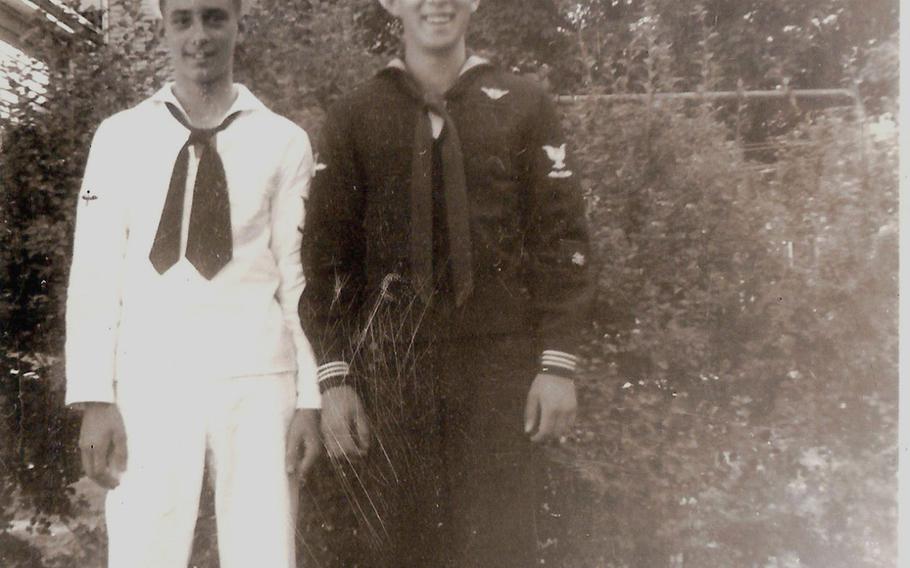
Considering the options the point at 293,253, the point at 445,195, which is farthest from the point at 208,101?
the point at 445,195

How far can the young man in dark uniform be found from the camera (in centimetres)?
232

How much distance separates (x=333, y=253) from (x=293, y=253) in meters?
0.11

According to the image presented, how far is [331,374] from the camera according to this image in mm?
2381

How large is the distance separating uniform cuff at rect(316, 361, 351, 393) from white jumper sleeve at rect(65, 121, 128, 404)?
562 mm

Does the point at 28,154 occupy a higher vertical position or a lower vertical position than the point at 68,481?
higher

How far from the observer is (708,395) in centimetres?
248

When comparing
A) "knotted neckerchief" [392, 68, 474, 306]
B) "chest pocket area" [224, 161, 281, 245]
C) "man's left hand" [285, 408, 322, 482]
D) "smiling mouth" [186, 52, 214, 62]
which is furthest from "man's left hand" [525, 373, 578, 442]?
"smiling mouth" [186, 52, 214, 62]

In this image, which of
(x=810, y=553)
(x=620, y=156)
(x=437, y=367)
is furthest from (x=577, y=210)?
(x=810, y=553)

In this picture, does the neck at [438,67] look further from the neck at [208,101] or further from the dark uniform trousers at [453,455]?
the dark uniform trousers at [453,455]

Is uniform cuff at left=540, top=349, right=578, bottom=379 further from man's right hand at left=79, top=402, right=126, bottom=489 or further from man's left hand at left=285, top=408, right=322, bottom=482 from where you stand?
man's right hand at left=79, top=402, right=126, bottom=489

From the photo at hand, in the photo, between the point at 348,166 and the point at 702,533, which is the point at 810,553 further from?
the point at 348,166

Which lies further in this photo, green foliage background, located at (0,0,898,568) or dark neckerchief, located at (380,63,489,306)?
green foliage background, located at (0,0,898,568)

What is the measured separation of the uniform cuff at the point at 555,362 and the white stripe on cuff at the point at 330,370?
1.80ft

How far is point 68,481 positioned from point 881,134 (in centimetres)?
257
